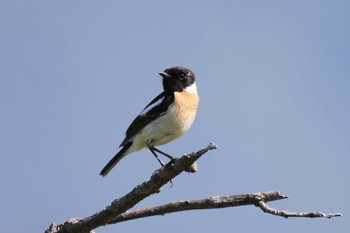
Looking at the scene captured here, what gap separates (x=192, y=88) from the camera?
9.08m

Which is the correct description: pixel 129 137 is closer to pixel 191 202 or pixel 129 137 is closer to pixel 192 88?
pixel 192 88

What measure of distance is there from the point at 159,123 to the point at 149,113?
0.24 meters

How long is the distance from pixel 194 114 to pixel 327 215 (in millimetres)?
4060

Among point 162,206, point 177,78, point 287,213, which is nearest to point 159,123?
point 177,78

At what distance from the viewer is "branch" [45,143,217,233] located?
4.82m

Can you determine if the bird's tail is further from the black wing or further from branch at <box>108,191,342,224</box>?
branch at <box>108,191,342,224</box>

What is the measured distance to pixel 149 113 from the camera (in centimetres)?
838

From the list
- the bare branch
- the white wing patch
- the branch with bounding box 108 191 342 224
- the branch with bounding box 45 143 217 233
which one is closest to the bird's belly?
the white wing patch

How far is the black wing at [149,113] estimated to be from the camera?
833 centimetres

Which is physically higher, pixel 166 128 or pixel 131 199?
pixel 166 128

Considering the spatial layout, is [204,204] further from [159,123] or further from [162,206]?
[159,123]

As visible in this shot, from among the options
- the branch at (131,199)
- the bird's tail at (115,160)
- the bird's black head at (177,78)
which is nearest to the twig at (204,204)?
the branch at (131,199)

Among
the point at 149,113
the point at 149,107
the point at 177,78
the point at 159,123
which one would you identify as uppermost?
the point at 177,78

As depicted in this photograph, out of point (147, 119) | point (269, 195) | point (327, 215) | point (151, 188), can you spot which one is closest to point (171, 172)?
point (151, 188)
